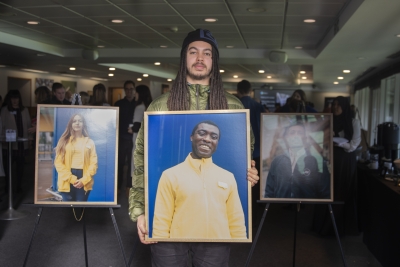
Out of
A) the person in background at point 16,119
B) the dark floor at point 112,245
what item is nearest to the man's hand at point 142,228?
the dark floor at point 112,245

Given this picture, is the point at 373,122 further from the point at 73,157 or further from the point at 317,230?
the point at 73,157

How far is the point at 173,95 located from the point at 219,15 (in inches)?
197

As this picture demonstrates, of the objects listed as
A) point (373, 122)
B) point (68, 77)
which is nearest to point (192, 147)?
point (373, 122)

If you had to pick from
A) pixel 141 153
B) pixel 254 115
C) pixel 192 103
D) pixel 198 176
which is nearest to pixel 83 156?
pixel 141 153

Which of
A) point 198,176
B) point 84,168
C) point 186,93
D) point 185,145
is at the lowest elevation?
point 84,168

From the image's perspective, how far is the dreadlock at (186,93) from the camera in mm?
2211

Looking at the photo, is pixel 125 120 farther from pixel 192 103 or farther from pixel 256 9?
pixel 192 103

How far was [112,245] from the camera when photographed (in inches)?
196

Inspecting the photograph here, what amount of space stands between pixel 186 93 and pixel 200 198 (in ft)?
1.60

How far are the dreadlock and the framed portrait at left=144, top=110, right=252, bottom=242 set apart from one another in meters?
0.12

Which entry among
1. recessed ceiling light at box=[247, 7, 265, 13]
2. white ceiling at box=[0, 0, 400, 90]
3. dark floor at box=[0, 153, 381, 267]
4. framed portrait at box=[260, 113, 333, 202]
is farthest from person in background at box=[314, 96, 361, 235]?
recessed ceiling light at box=[247, 7, 265, 13]

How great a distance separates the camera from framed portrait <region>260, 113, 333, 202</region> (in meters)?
3.90

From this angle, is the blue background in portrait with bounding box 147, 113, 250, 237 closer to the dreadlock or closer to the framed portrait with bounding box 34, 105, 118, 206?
the dreadlock

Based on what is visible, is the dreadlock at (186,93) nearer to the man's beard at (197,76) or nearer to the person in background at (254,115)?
the man's beard at (197,76)
